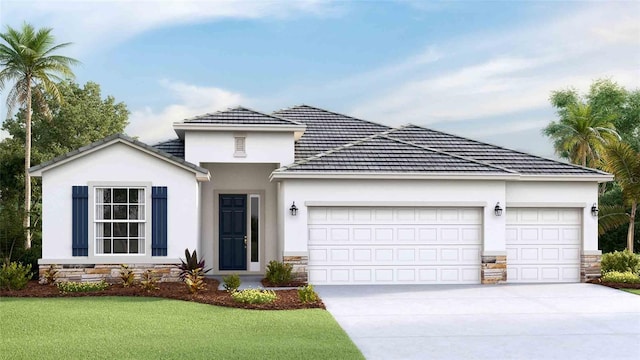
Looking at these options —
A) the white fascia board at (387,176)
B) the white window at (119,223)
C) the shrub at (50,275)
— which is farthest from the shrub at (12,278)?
the white fascia board at (387,176)

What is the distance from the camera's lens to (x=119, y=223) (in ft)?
55.6

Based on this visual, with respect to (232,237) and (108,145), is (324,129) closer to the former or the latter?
(232,237)

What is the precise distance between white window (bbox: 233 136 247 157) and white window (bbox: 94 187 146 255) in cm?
303

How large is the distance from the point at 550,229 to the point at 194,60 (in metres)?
13.5

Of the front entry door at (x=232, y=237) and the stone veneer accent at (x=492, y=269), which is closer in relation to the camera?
the stone veneer accent at (x=492, y=269)

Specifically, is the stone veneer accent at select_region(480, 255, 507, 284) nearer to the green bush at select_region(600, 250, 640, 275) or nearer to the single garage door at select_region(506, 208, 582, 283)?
the single garage door at select_region(506, 208, 582, 283)

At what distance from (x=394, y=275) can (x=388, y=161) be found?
9.74 ft

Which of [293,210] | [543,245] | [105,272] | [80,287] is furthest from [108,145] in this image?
[543,245]

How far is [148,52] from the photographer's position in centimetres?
2567

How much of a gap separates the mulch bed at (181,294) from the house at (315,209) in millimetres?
897

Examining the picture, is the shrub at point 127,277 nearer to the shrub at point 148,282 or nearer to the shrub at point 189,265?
the shrub at point 148,282

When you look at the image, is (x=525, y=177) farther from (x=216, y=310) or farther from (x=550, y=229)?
(x=216, y=310)

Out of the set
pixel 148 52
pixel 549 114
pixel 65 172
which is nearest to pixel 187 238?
pixel 65 172

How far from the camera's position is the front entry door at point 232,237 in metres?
20.0
